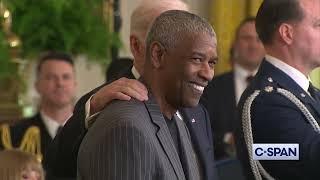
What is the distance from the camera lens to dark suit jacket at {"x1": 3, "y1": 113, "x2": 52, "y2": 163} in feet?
12.5

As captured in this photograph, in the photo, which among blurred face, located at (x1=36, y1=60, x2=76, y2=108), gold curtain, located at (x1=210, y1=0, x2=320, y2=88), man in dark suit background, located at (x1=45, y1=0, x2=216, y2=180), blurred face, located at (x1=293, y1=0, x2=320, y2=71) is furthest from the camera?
gold curtain, located at (x1=210, y1=0, x2=320, y2=88)

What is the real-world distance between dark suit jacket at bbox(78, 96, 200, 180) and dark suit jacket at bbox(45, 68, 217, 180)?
42cm

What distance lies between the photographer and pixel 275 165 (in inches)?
96.7

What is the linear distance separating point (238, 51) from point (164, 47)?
9.28 ft

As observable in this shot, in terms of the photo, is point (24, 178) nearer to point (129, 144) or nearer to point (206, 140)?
point (206, 140)

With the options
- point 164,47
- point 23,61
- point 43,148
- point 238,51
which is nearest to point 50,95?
point 43,148

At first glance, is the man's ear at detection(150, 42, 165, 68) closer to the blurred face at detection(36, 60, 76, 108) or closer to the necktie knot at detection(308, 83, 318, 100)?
the necktie knot at detection(308, 83, 318, 100)

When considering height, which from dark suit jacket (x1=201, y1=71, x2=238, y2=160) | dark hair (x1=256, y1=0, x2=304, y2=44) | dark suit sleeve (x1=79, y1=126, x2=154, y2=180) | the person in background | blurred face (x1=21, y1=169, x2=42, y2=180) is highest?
dark hair (x1=256, y1=0, x2=304, y2=44)

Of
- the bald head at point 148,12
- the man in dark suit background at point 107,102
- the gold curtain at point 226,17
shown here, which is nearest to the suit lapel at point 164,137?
the man in dark suit background at point 107,102

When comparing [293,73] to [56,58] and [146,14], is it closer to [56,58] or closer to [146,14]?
[146,14]

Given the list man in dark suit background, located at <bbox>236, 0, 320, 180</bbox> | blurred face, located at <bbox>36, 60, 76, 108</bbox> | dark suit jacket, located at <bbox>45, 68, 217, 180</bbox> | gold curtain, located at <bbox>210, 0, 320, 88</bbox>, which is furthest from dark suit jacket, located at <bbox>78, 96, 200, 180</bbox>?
gold curtain, located at <bbox>210, 0, 320, 88</bbox>

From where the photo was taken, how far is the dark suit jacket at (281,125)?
7.86ft

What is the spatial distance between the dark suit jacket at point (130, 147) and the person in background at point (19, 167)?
0.70 meters

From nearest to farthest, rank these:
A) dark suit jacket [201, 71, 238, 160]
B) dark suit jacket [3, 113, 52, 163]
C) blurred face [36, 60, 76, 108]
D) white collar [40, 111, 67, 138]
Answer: dark suit jacket [3, 113, 52, 163]
white collar [40, 111, 67, 138]
blurred face [36, 60, 76, 108]
dark suit jacket [201, 71, 238, 160]
